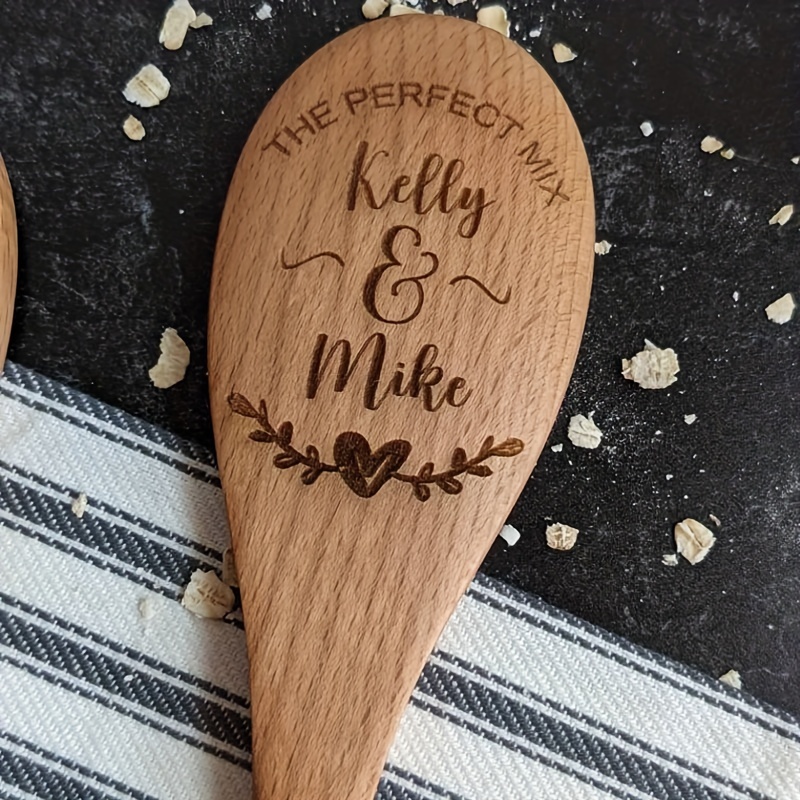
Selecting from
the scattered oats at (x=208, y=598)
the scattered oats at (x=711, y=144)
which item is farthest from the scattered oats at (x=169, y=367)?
the scattered oats at (x=711, y=144)

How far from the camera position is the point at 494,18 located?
56 centimetres

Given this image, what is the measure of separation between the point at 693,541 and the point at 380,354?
21cm

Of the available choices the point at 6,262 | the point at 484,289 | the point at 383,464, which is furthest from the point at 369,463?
the point at 6,262

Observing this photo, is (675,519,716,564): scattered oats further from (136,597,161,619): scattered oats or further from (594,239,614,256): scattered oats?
(136,597,161,619): scattered oats

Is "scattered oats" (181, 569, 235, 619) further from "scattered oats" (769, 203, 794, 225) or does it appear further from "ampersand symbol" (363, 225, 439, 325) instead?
"scattered oats" (769, 203, 794, 225)

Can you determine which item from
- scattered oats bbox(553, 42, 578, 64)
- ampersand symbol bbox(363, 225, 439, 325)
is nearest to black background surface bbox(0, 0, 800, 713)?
scattered oats bbox(553, 42, 578, 64)

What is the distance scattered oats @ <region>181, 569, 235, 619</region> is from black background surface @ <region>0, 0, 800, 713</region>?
0.27ft

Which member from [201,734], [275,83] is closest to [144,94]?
[275,83]

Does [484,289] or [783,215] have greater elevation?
[783,215]

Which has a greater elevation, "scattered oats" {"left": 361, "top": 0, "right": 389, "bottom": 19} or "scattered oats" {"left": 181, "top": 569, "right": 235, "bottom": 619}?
"scattered oats" {"left": 361, "top": 0, "right": 389, "bottom": 19}

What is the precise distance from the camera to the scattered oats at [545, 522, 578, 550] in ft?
1.76

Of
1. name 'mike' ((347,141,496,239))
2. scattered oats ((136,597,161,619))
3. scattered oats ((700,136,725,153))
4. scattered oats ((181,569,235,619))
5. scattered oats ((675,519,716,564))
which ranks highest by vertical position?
scattered oats ((700,136,725,153))

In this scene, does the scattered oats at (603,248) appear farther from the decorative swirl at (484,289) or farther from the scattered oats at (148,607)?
the scattered oats at (148,607)

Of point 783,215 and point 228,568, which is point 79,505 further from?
point 783,215
